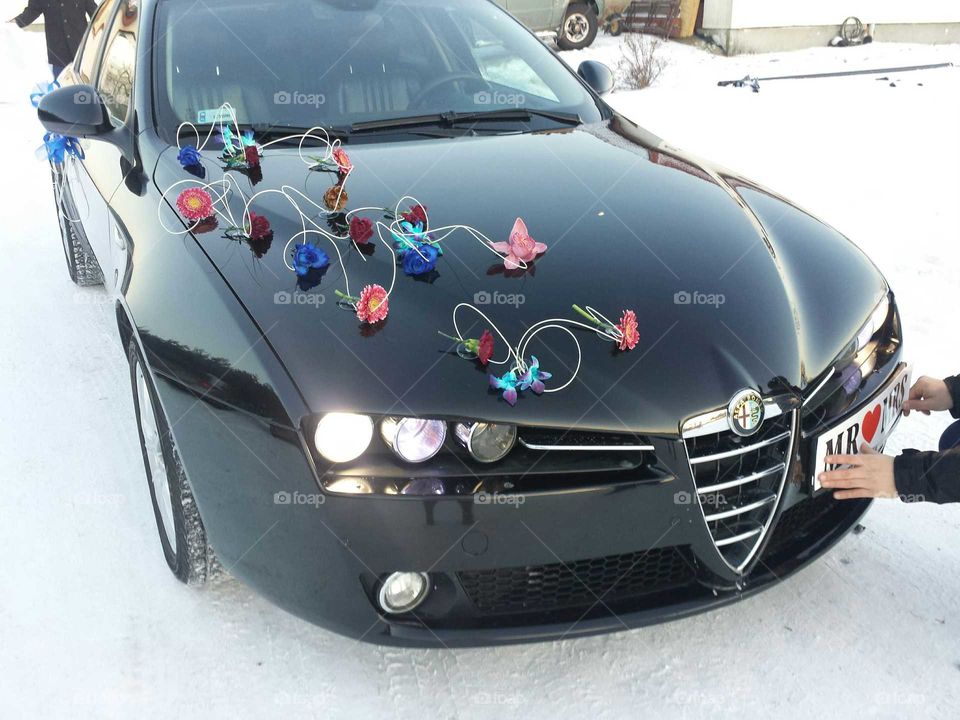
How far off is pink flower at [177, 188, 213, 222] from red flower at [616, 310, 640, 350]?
3.65 feet

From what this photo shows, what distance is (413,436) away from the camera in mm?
1780

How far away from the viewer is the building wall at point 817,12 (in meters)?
12.7

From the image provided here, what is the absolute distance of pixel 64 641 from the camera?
2.23 metres

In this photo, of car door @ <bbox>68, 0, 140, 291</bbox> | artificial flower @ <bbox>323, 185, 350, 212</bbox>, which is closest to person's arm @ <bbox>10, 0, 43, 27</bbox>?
car door @ <bbox>68, 0, 140, 291</bbox>

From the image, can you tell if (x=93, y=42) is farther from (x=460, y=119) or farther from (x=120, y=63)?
(x=460, y=119)

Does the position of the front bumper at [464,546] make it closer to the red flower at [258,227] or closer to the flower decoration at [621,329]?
the flower decoration at [621,329]

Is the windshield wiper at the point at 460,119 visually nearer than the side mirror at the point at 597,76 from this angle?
Yes

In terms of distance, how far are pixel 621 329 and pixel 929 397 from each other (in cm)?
112

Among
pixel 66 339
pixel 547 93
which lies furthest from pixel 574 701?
pixel 66 339

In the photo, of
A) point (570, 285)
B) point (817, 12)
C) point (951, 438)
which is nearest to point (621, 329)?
point (570, 285)

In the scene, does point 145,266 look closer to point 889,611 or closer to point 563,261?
Result: point 563,261

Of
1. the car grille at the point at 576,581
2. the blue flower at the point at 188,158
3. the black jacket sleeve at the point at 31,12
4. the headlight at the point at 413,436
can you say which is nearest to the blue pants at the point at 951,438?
the car grille at the point at 576,581

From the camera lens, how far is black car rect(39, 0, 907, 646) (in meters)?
1.79

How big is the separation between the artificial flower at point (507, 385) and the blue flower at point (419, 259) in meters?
0.42
